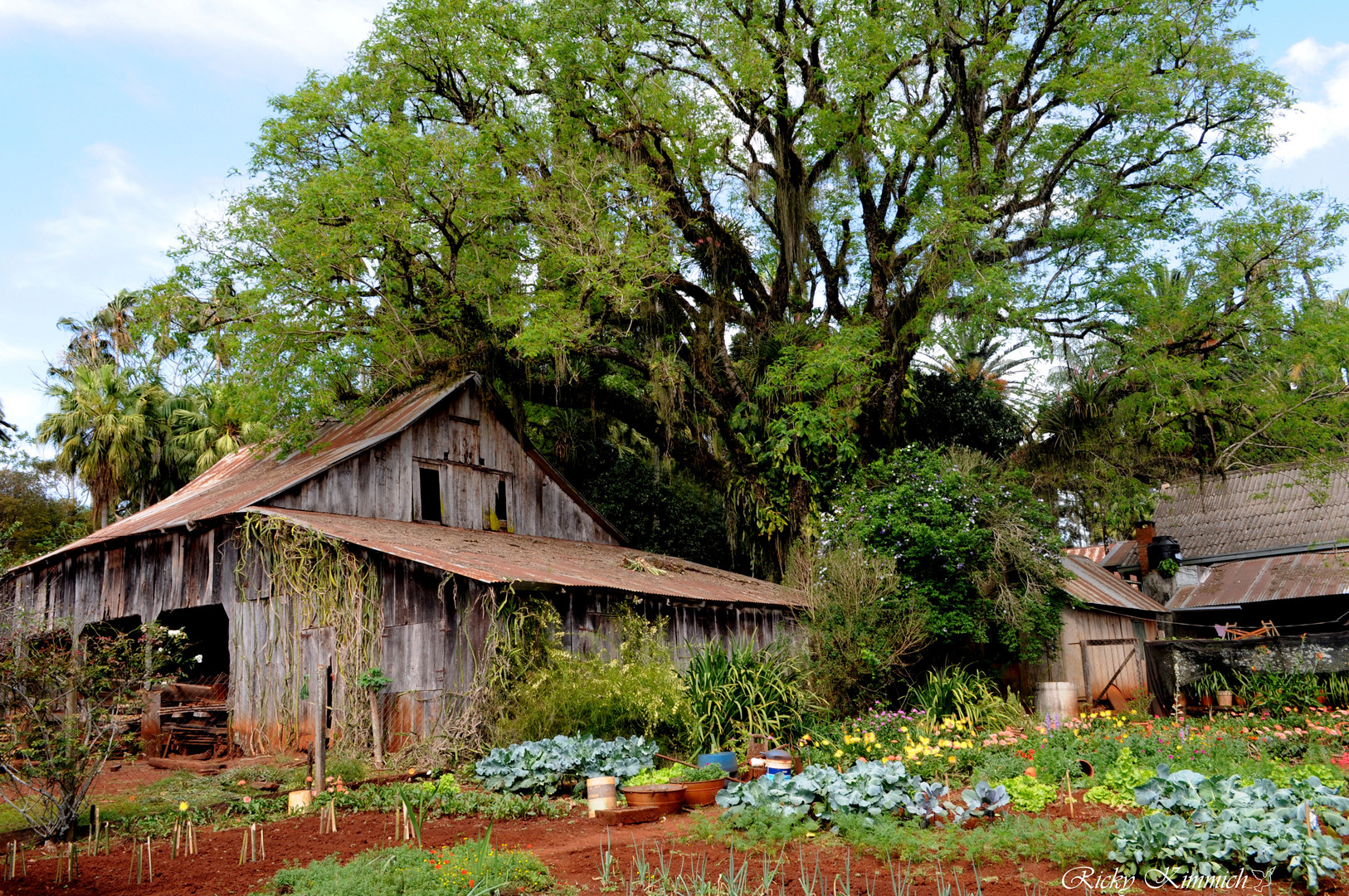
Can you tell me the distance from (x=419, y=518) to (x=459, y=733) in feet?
22.4

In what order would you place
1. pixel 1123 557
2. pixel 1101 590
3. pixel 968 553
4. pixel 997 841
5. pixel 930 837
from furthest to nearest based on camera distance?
pixel 1123 557
pixel 1101 590
pixel 968 553
pixel 930 837
pixel 997 841

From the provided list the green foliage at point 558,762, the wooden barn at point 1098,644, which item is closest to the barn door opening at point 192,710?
the green foliage at point 558,762

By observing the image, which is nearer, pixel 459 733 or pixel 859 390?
pixel 459 733

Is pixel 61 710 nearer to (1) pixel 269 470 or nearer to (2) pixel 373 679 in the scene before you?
(2) pixel 373 679

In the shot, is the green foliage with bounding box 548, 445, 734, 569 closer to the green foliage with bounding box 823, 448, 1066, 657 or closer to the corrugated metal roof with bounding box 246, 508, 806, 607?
the corrugated metal roof with bounding box 246, 508, 806, 607

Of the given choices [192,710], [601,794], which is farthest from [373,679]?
[192,710]

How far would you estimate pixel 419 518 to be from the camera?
18.9 m

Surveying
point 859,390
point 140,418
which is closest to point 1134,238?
point 859,390

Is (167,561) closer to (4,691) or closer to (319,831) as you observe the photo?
(4,691)

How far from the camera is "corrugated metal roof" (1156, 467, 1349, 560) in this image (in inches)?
1053

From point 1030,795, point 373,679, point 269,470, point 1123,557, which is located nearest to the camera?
point 1030,795

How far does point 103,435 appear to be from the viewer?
94.5 feet

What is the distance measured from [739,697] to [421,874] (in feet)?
23.7

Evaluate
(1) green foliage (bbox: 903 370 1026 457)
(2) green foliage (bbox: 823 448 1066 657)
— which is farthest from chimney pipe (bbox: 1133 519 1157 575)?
(2) green foliage (bbox: 823 448 1066 657)
